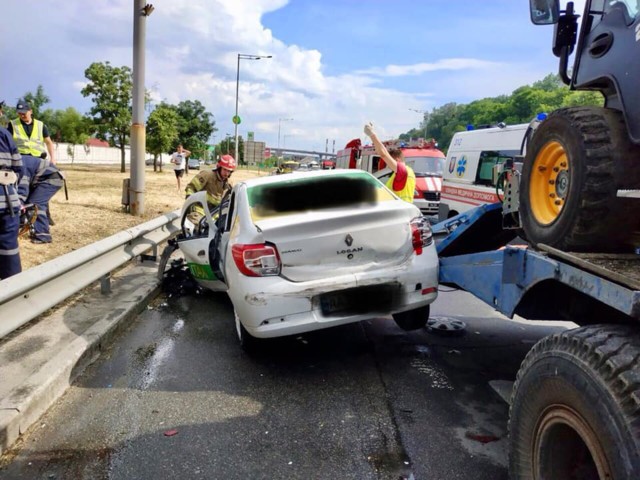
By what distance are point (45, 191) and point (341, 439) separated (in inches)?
215

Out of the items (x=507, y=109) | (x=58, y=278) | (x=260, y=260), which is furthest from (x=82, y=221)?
(x=507, y=109)

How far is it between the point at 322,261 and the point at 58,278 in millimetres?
2197

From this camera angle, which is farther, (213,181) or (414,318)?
(213,181)

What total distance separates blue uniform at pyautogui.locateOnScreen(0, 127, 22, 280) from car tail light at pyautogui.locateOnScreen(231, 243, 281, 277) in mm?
2384

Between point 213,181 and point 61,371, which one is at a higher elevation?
point 213,181

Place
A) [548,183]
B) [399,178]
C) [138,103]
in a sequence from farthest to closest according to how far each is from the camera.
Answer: [138,103] < [399,178] < [548,183]

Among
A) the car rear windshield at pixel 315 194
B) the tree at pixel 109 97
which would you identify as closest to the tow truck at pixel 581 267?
the car rear windshield at pixel 315 194

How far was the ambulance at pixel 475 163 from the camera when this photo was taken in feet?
31.7

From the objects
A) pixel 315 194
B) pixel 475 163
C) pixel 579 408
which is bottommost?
pixel 579 408

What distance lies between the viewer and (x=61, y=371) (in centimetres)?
383

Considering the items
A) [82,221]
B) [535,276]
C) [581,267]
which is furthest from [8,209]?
[82,221]

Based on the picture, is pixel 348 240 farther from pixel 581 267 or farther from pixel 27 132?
pixel 27 132

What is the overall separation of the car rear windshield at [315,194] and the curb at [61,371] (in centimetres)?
176

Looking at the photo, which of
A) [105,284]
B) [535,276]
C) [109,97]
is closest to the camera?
[535,276]
